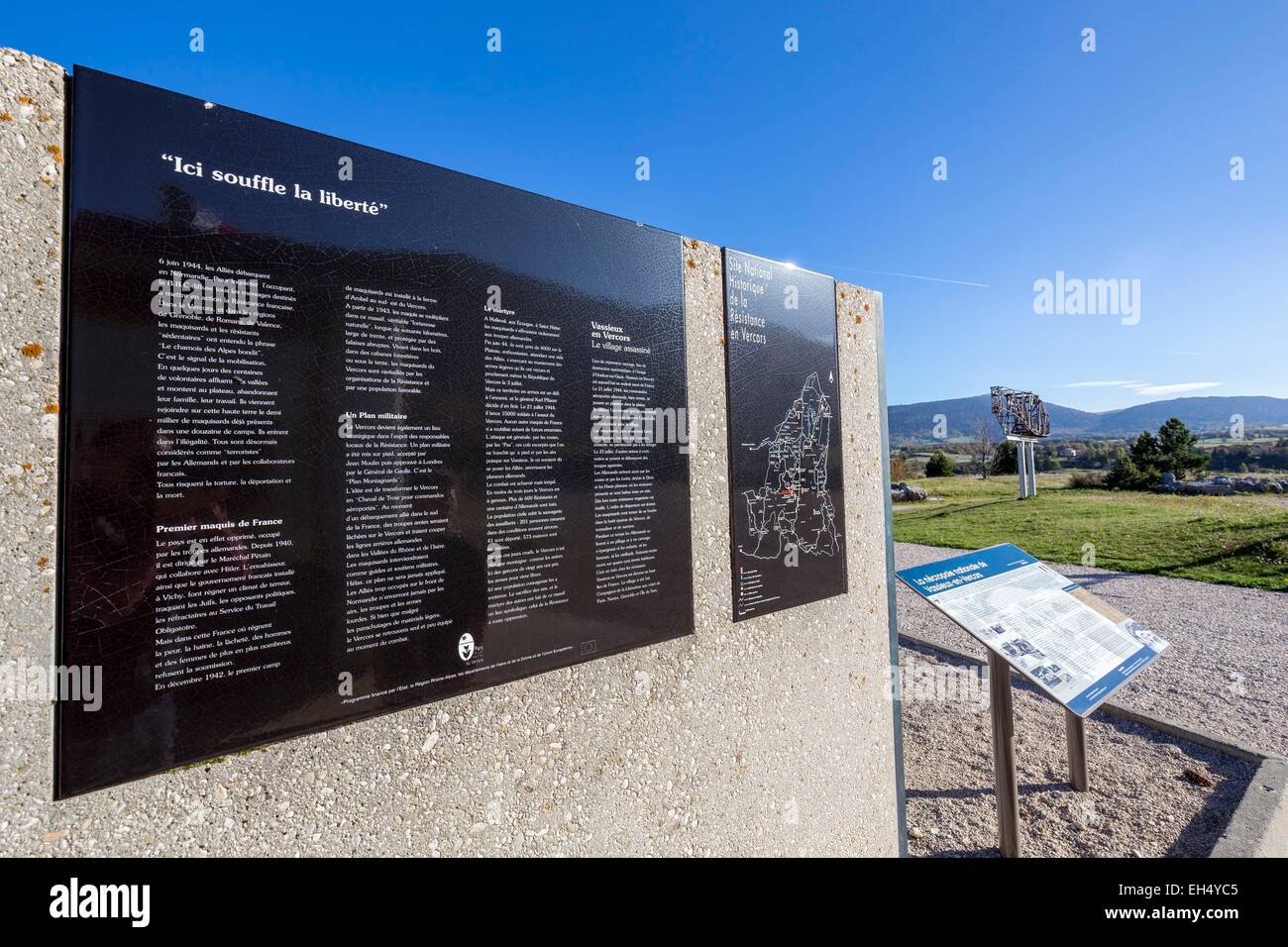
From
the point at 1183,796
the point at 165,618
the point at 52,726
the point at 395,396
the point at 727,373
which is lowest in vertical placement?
the point at 1183,796

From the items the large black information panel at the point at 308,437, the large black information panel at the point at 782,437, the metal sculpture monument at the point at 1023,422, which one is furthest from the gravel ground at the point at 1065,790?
the metal sculpture monument at the point at 1023,422

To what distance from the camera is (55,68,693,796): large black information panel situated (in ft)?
4.66

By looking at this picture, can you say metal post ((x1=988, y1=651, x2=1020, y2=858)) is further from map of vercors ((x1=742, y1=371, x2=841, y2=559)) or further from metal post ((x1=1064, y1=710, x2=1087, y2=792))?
metal post ((x1=1064, y1=710, x2=1087, y2=792))

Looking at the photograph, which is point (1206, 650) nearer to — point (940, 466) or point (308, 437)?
point (308, 437)

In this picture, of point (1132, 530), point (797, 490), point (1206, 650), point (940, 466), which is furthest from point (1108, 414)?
point (797, 490)

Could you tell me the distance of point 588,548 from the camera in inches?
89.4

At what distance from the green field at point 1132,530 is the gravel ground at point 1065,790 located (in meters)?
9.51

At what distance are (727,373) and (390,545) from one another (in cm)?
175

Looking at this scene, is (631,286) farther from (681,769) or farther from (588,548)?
(681,769)

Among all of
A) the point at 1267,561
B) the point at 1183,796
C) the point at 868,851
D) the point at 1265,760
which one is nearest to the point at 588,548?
the point at 868,851

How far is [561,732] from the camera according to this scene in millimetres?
2186

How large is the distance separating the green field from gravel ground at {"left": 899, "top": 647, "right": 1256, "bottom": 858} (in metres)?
9.51

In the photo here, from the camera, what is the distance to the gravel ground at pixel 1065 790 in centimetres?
367

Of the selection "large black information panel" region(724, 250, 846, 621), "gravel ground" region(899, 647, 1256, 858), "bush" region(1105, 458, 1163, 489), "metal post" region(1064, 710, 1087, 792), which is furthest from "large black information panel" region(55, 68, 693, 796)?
"bush" region(1105, 458, 1163, 489)
